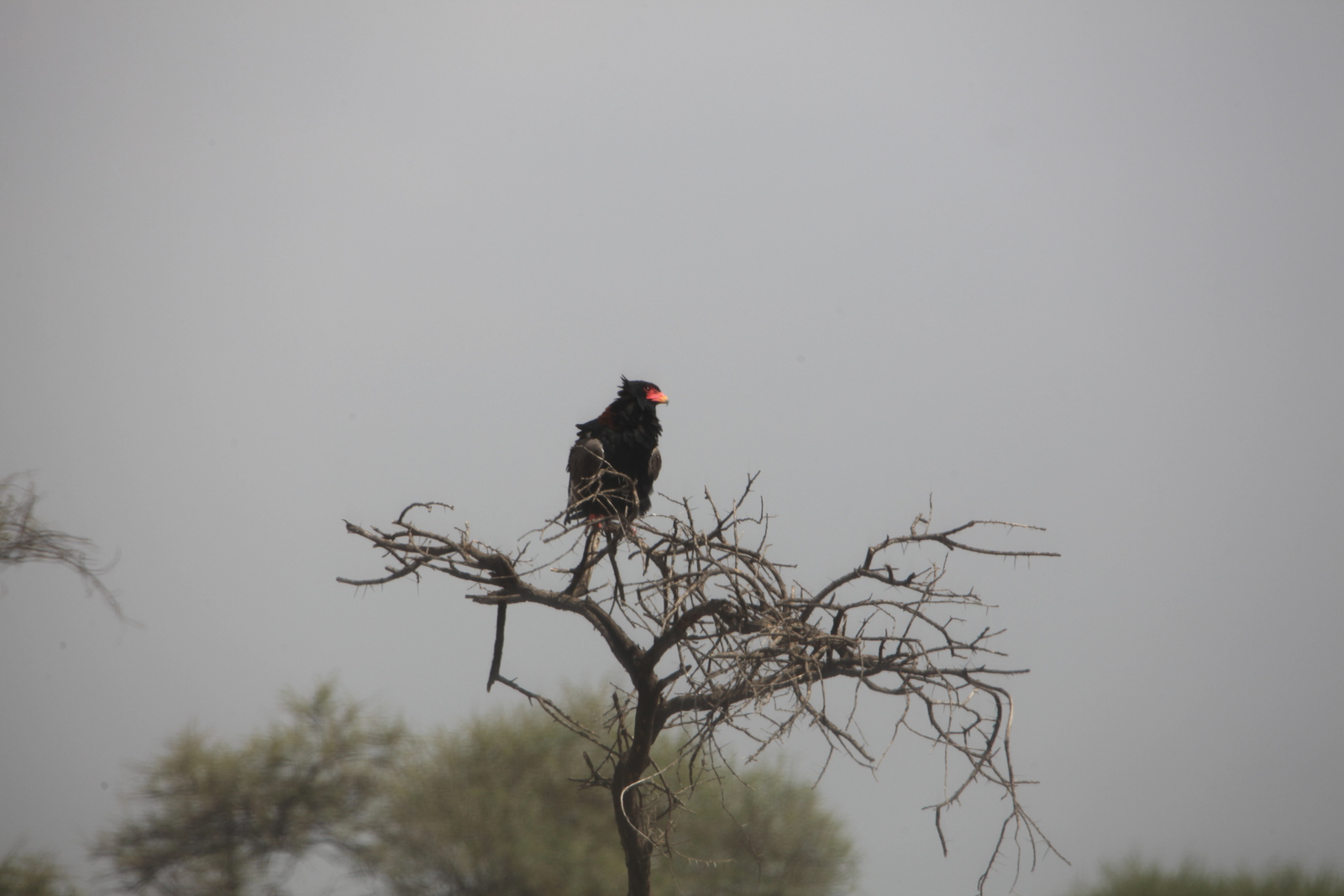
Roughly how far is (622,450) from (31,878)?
3.93 metres

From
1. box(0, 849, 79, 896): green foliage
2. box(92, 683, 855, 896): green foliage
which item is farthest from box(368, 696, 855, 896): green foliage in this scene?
box(0, 849, 79, 896): green foliage

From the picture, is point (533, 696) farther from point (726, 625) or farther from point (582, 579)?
point (726, 625)

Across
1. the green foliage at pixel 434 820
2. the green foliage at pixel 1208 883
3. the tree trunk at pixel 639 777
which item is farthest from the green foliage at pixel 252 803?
the green foliage at pixel 1208 883

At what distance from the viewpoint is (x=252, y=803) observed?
4.85 meters

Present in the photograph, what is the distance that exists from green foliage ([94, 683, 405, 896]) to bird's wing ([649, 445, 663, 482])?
3037 mm

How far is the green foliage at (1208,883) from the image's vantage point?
5281mm

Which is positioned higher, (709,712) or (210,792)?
(210,792)

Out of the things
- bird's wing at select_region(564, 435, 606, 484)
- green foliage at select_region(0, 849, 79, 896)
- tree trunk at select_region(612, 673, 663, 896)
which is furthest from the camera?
green foliage at select_region(0, 849, 79, 896)

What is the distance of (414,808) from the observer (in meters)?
5.03

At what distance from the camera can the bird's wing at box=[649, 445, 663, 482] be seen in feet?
9.73

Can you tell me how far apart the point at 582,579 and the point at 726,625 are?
1.57 feet

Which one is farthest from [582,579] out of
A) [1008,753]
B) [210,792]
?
[210,792]

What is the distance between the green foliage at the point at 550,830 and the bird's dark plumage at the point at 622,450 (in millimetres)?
2493

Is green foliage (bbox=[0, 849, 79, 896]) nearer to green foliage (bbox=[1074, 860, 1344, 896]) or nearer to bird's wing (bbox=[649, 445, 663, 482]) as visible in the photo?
bird's wing (bbox=[649, 445, 663, 482])
